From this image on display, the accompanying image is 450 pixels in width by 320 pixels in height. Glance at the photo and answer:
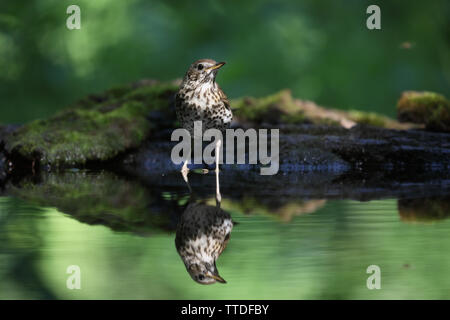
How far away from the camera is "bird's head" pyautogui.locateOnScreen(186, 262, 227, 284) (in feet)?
8.67

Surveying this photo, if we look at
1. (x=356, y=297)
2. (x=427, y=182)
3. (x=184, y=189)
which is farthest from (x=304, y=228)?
(x=427, y=182)

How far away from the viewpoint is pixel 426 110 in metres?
8.57

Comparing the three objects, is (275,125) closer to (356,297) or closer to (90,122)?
(90,122)

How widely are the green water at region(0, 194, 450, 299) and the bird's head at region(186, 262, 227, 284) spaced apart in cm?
4

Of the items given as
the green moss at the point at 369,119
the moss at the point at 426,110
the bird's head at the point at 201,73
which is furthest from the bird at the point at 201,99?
the green moss at the point at 369,119

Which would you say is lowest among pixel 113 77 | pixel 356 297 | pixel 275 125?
pixel 356 297

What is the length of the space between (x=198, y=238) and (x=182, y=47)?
8.92m

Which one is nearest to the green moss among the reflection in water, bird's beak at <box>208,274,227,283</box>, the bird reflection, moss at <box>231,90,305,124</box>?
moss at <box>231,90,305,124</box>

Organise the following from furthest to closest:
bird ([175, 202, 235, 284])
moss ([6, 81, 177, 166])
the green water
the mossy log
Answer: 1. moss ([6, 81, 177, 166])
2. the mossy log
3. bird ([175, 202, 235, 284])
4. the green water

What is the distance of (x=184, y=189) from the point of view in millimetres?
5594

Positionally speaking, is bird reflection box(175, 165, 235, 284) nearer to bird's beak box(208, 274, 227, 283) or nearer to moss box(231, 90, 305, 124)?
bird's beak box(208, 274, 227, 283)

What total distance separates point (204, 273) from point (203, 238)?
71 cm

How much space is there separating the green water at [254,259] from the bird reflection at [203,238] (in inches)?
2.0
